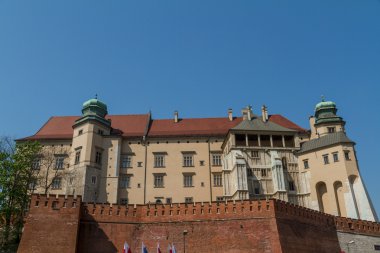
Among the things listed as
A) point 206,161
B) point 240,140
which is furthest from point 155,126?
point 240,140

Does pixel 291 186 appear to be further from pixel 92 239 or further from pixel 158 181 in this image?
pixel 92 239

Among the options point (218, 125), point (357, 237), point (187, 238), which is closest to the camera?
point (187, 238)

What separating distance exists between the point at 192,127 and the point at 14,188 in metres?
26.8

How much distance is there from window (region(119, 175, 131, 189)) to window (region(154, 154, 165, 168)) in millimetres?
3759

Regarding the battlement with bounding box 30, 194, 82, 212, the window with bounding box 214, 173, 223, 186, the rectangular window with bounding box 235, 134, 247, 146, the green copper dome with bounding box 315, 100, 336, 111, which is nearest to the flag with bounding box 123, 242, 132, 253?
the battlement with bounding box 30, 194, 82, 212

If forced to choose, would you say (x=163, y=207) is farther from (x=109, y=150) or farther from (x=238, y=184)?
(x=109, y=150)

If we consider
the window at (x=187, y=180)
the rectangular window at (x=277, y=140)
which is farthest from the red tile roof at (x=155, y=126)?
the window at (x=187, y=180)

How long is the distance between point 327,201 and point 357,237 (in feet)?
29.1

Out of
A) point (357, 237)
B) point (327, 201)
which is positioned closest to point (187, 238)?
point (357, 237)

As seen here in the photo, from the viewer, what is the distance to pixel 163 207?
29.7 metres

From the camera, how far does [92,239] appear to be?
27359 mm

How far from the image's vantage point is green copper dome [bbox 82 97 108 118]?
4956 centimetres

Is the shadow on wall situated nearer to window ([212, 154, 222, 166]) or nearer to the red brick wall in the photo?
the red brick wall

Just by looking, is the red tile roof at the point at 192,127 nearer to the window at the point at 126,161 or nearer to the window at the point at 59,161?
the window at the point at 126,161
